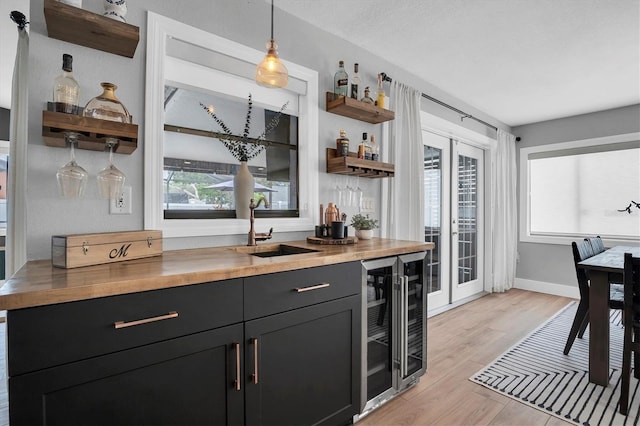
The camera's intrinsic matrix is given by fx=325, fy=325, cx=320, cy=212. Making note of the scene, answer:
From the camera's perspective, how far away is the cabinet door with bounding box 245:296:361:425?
4.40 ft

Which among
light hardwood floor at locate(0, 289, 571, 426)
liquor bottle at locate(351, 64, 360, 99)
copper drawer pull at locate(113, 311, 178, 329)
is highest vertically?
liquor bottle at locate(351, 64, 360, 99)

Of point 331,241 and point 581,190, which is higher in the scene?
point 581,190

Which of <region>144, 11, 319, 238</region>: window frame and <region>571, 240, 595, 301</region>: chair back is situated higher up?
<region>144, 11, 319, 238</region>: window frame

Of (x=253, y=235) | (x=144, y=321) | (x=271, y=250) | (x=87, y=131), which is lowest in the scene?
(x=144, y=321)

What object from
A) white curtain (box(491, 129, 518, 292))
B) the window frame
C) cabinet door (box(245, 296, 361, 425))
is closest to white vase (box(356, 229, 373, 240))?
the window frame

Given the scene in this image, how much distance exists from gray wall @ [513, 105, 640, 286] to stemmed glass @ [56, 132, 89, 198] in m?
5.49

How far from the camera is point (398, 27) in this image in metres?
2.40

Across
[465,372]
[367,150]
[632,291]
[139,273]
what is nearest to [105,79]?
[139,273]

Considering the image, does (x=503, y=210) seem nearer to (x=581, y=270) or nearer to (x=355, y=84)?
(x=581, y=270)

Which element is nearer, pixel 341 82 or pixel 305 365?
pixel 305 365

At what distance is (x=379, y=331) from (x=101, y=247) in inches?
57.8

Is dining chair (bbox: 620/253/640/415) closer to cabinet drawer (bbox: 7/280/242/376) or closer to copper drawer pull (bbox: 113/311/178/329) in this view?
cabinet drawer (bbox: 7/280/242/376)

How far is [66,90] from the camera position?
4.39 feet

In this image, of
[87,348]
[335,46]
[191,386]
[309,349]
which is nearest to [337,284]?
[309,349]
